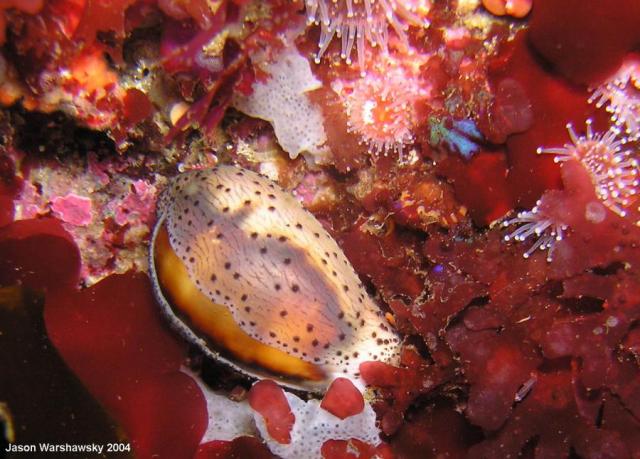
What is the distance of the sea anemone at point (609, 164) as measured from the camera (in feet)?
8.00

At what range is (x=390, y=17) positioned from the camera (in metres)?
2.50

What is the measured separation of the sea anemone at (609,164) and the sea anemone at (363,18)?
96cm

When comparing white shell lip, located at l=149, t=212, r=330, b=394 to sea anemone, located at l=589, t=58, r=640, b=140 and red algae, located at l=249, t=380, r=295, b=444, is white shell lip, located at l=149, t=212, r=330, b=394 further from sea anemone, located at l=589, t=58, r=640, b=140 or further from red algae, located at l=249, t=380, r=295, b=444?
sea anemone, located at l=589, t=58, r=640, b=140

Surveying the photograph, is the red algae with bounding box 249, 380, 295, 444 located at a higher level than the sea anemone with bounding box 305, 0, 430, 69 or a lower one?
lower

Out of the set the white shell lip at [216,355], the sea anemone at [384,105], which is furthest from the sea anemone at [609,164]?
the white shell lip at [216,355]

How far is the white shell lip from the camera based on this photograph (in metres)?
3.03

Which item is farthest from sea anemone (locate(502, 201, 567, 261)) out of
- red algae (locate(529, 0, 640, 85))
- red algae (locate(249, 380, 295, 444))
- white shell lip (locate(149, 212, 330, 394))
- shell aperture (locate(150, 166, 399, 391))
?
red algae (locate(249, 380, 295, 444))

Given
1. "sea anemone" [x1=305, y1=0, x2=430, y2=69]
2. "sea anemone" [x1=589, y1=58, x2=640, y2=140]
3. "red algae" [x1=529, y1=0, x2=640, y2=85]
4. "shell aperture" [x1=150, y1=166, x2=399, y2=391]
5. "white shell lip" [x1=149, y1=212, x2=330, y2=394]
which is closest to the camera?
"red algae" [x1=529, y1=0, x2=640, y2=85]

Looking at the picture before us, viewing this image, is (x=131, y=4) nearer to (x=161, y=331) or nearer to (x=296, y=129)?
(x=296, y=129)

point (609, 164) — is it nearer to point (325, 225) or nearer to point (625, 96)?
point (625, 96)

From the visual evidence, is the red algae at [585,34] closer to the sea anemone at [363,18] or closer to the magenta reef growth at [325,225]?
the magenta reef growth at [325,225]

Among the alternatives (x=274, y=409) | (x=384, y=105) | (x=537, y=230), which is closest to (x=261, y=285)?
(x=274, y=409)

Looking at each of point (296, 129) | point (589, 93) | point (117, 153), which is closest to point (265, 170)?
point (296, 129)

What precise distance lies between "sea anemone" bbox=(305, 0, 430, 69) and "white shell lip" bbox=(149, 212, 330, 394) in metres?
1.50
